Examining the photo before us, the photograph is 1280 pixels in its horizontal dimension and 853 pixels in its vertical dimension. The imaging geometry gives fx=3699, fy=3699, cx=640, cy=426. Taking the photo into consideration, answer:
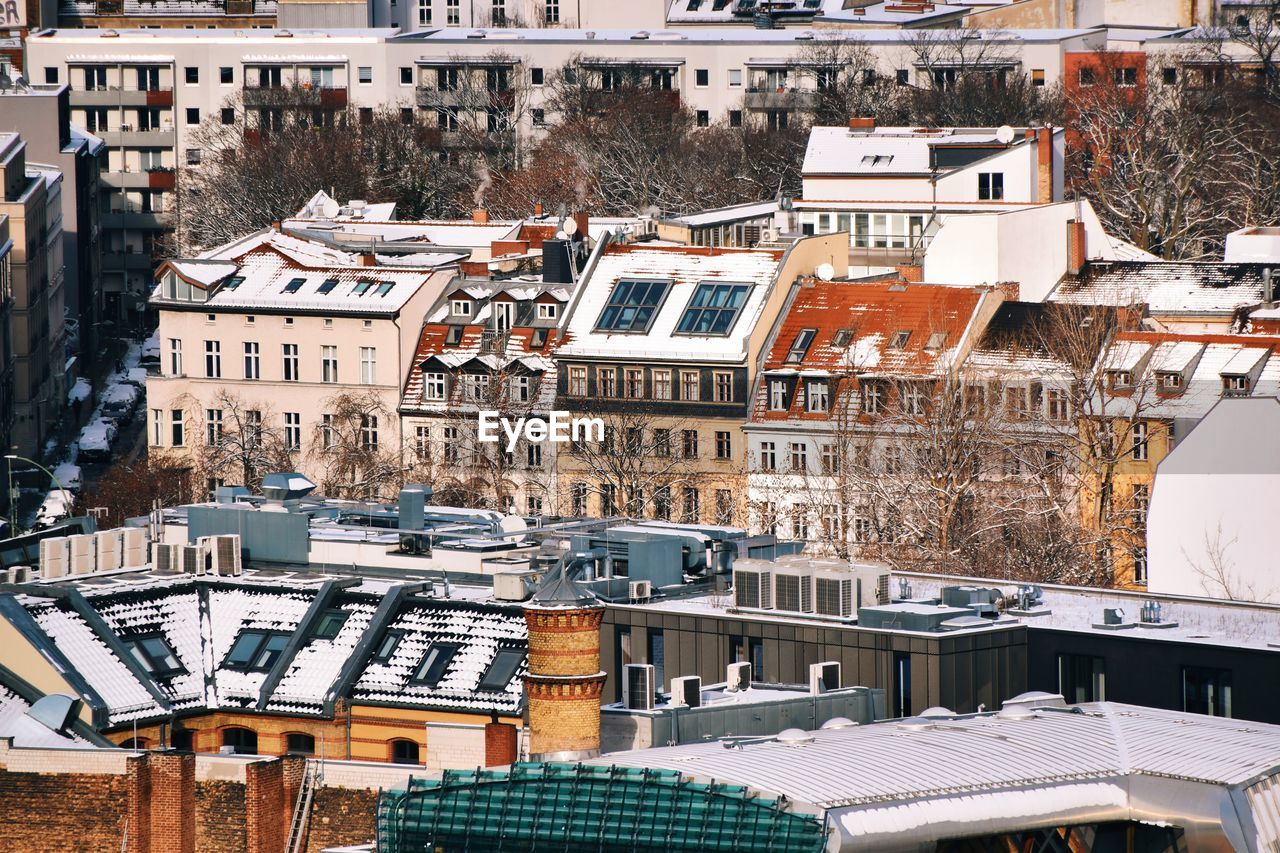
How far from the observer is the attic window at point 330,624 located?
81.1 m

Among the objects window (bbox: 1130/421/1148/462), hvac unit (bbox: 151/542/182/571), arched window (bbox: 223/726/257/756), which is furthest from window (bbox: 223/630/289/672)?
window (bbox: 1130/421/1148/462)

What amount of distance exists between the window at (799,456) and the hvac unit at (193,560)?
39537mm

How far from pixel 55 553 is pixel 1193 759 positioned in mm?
36055

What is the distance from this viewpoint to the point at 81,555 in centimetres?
8825


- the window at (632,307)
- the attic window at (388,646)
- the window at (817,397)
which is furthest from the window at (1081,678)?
the window at (632,307)

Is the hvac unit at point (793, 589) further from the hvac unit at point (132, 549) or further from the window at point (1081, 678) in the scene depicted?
the hvac unit at point (132, 549)

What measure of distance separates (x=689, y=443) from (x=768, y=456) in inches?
127

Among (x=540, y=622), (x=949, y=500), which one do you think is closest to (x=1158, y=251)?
(x=949, y=500)

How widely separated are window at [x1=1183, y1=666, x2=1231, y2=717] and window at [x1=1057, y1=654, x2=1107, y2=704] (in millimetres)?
1862

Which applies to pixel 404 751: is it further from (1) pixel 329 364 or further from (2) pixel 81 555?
(1) pixel 329 364

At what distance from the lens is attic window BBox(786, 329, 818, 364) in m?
125

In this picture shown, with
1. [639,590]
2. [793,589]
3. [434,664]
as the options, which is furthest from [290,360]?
[793,589]

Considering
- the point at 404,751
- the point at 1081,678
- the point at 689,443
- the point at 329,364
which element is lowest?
the point at 404,751

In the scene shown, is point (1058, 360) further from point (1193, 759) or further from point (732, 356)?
point (1193, 759)
